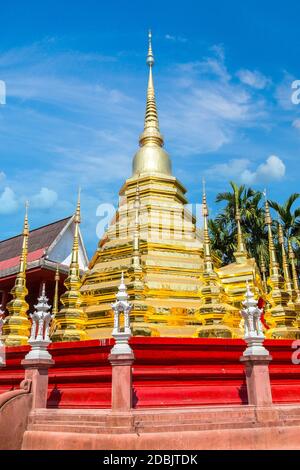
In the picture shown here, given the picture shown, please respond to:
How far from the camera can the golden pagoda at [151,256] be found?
464 inches

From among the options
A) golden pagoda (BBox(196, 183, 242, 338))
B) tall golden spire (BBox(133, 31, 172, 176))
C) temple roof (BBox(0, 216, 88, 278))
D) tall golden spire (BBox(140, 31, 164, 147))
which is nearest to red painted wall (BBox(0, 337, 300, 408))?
golden pagoda (BBox(196, 183, 242, 338))

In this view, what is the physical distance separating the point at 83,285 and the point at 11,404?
6278 millimetres

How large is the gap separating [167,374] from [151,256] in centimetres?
501

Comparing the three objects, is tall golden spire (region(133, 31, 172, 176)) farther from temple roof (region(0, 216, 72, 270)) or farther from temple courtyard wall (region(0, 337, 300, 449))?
temple courtyard wall (region(0, 337, 300, 449))

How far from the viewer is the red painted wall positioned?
8.87 meters

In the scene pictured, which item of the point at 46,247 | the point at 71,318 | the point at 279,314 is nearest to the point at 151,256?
the point at 71,318

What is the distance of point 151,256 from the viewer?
1351cm

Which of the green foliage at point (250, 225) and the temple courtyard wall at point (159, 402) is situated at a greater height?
the green foliage at point (250, 225)

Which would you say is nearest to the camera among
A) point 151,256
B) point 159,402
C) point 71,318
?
point 159,402

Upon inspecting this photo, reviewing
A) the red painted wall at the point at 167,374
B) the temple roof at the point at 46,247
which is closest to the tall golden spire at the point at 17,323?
the red painted wall at the point at 167,374

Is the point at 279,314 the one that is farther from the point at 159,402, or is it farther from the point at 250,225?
the point at 250,225

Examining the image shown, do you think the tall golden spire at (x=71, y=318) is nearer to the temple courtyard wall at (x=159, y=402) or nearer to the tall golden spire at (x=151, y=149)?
the temple courtyard wall at (x=159, y=402)

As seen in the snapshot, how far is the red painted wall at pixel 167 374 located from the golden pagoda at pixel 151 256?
1565mm
